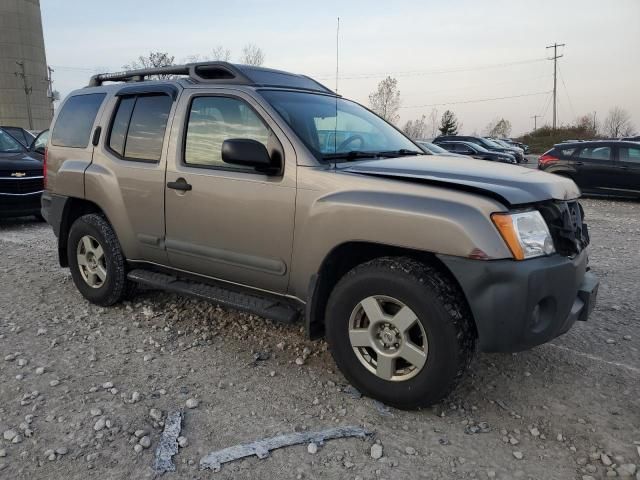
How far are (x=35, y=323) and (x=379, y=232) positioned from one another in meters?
3.09

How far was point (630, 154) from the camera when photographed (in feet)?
40.4

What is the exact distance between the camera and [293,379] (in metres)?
3.32

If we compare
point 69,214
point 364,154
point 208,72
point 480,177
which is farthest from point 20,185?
point 480,177

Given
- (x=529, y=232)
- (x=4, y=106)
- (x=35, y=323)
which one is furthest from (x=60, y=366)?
(x=4, y=106)

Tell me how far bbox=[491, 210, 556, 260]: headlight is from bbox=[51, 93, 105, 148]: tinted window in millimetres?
3635

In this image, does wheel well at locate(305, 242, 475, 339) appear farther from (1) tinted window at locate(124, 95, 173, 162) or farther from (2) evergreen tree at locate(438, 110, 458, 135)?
(2) evergreen tree at locate(438, 110, 458, 135)

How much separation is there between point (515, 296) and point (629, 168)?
11830mm

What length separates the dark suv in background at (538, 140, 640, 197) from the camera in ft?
40.4

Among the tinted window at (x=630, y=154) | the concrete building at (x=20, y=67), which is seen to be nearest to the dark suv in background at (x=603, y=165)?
the tinted window at (x=630, y=154)

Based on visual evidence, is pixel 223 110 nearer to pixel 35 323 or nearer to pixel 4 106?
pixel 35 323

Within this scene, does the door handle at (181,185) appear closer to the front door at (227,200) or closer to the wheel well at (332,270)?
the front door at (227,200)

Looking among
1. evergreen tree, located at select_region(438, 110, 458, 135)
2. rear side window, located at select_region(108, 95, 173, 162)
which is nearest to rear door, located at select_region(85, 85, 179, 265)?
rear side window, located at select_region(108, 95, 173, 162)

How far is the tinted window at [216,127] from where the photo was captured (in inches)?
137

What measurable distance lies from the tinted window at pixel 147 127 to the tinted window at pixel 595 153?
39.1ft
